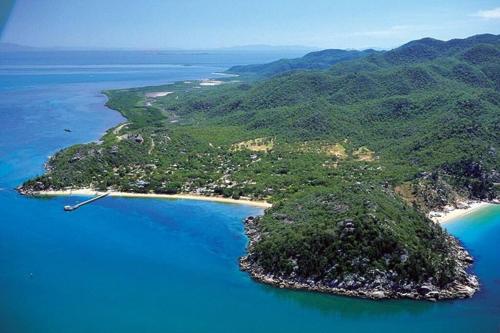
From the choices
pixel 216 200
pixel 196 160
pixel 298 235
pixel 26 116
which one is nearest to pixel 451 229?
pixel 298 235

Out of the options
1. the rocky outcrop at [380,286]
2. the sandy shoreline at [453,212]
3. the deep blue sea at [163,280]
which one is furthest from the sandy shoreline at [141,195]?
the sandy shoreline at [453,212]

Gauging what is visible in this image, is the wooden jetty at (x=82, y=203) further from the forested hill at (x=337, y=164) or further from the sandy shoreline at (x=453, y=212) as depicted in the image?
the sandy shoreline at (x=453, y=212)

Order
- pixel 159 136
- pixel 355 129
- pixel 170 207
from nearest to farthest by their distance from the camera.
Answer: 1. pixel 170 207
2. pixel 159 136
3. pixel 355 129

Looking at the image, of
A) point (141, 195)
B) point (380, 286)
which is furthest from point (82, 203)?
point (380, 286)

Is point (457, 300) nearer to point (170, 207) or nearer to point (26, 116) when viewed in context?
point (170, 207)

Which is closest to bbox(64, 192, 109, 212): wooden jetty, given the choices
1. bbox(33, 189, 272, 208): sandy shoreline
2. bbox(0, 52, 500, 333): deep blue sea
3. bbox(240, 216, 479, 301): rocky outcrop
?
bbox(0, 52, 500, 333): deep blue sea

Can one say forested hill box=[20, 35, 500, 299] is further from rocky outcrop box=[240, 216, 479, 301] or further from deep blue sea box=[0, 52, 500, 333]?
deep blue sea box=[0, 52, 500, 333]

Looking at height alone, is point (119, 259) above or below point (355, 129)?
below
